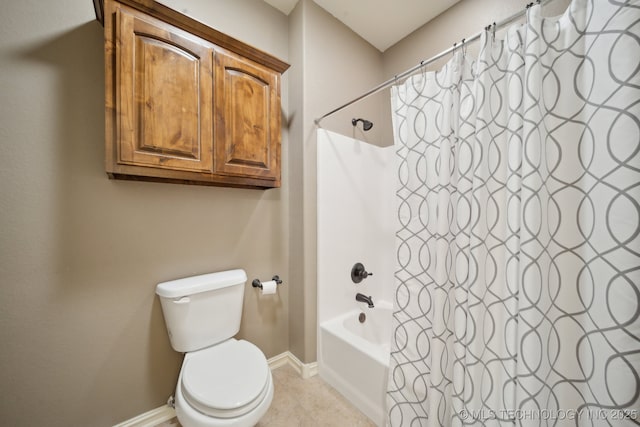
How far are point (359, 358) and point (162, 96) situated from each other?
1.76 metres

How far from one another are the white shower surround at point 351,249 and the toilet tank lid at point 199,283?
601mm

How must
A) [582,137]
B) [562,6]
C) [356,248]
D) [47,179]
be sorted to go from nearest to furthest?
[582,137]
[47,179]
[562,6]
[356,248]

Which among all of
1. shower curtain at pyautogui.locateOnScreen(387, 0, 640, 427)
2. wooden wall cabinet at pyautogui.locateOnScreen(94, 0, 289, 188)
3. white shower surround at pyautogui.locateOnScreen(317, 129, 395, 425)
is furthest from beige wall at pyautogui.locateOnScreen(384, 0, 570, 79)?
wooden wall cabinet at pyautogui.locateOnScreen(94, 0, 289, 188)

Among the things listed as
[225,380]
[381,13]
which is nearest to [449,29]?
[381,13]

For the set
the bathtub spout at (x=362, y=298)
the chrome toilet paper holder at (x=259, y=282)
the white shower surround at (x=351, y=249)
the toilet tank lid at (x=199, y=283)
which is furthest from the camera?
the bathtub spout at (x=362, y=298)

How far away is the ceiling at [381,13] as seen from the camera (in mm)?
1681

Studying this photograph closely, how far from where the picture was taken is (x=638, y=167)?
1.97 ft

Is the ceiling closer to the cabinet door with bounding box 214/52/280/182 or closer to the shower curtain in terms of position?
the cabinet door with bounding box 214/52/280/182

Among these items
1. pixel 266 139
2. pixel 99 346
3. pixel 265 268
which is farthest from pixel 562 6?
pixel 99 346

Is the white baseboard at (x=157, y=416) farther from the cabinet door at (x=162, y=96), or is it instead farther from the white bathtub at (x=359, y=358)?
the cabinet door at (x=162, y=96)

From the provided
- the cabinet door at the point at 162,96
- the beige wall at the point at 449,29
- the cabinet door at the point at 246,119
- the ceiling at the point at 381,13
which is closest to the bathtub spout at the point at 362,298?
the cabinet door at the point at 246,119

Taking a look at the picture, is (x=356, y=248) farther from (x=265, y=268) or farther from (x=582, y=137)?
(x=582, y=137)

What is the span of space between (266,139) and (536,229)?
1.35 m

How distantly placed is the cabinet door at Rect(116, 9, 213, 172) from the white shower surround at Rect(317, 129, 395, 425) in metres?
0.81
